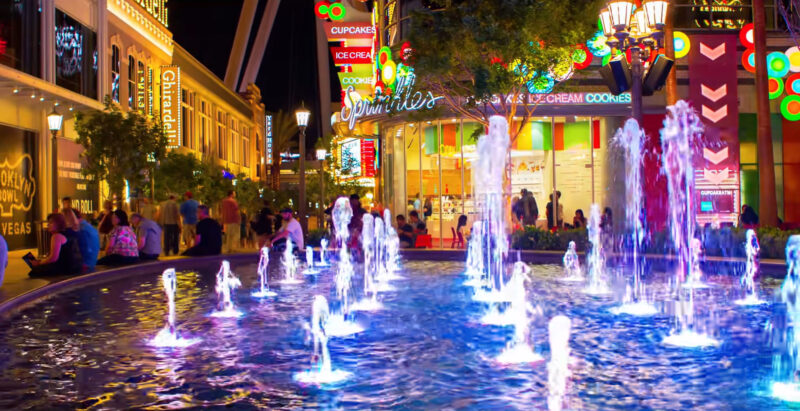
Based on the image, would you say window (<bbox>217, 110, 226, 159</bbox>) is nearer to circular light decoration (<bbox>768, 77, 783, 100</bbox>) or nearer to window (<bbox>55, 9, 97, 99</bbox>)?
window (<bbox>55, 9, 97, 99</bbox>)

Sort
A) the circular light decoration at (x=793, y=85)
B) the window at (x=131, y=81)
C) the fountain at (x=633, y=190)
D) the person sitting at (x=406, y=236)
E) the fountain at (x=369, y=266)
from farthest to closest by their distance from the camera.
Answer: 1. the window at (x=131, y=81)
2. the circular light decoration at (x=793, y=85)
3. the person sitting at (x=406, y=236)
4. the fountain at (x=633, y=190)
5. the fountain at (x=369, y=266)

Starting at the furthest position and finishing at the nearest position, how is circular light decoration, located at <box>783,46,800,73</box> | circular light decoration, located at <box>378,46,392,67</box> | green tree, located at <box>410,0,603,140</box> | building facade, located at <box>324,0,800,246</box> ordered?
1. circular light decoration, located at <box>378,46,392,67</box>
2. circular light decoration, located at <box>783,46,800,73</box>
3. building facade, located at <box>324,0,800,246</box>
4. green tree, located at <box>410,0,603,140</box>

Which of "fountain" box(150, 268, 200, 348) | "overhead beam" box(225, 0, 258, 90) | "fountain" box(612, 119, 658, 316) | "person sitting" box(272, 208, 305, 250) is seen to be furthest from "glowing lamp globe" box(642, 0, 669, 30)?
"overhead beam" box(225, 0, 258, 90)

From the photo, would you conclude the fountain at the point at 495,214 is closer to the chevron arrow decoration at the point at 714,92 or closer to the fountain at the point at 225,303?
the fountain at the point at 225,303

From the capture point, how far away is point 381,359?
277 inches

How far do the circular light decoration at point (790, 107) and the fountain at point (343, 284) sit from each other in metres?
16.9

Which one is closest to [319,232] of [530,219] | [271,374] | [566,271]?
[530,219]

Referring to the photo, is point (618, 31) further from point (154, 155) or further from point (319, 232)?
point (154, 155)

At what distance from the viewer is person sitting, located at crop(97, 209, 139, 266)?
15.7 meters

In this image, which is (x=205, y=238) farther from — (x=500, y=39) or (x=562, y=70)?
(x=562, y=70)

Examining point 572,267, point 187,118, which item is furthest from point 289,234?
point 187,118

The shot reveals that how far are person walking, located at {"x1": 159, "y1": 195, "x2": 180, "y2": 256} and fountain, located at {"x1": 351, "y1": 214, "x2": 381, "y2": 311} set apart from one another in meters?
5.07

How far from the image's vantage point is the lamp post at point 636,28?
1219cm

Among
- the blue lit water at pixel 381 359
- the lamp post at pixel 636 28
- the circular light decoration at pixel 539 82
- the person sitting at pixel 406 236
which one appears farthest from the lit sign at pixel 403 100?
the blue lit water at pixel 381 359
